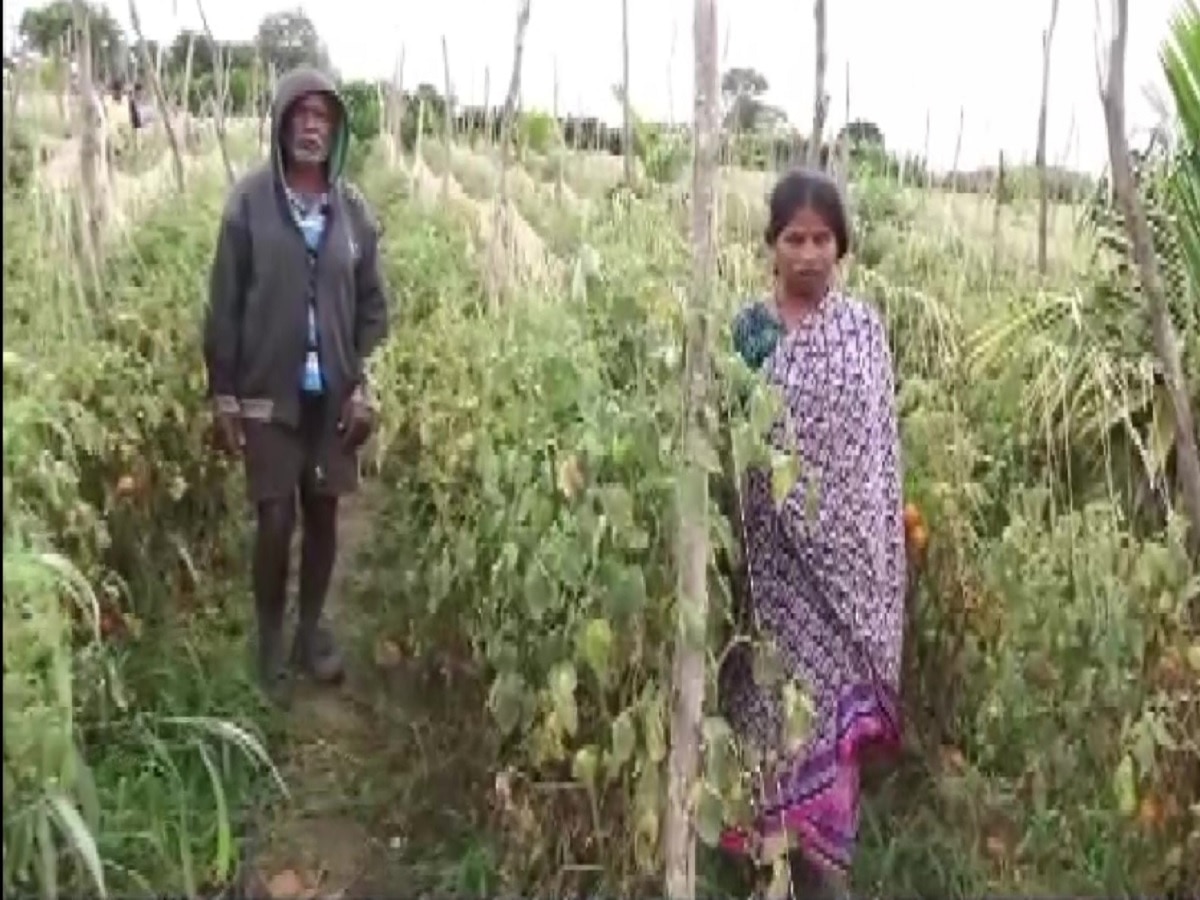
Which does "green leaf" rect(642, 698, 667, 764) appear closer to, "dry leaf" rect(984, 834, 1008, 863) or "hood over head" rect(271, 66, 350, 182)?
"dry leaf" rect(984, 834, 1008, 863)

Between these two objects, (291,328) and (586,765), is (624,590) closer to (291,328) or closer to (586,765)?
(586,765)

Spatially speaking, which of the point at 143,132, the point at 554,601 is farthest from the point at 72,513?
the point at 143,132

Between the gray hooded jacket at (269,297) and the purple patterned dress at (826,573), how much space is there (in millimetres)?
943

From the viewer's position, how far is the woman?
109 inches

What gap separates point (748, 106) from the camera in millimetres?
7418

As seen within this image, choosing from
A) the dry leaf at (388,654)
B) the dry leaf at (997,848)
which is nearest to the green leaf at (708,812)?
the dry leaf at (997,848)

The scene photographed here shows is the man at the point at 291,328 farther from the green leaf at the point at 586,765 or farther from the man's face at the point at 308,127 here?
the green leaf at the point at 586,765

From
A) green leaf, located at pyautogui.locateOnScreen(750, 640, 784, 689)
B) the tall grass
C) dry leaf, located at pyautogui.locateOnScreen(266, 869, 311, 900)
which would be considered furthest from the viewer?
dry leaf, located at pyautogui.locateOnScreen(266, 869, 311, 900)

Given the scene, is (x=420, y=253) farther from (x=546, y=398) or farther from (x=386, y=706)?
(x=546, y=398)

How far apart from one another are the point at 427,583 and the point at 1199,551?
1.37 meters

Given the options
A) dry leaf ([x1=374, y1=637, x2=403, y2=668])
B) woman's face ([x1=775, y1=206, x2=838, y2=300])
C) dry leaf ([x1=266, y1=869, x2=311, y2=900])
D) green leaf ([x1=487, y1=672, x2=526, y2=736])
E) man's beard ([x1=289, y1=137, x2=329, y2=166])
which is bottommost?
dry leaf ([x1=266, y1=869, x2=311, y2=900])

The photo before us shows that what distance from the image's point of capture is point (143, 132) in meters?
8.73

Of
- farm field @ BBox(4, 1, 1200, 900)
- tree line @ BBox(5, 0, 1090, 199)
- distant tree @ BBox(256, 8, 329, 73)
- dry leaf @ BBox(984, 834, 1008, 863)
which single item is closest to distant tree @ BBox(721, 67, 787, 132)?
tree line @ BBox(5, 0, 1090, 199)

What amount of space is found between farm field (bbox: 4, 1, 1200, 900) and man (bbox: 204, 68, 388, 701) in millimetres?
170
